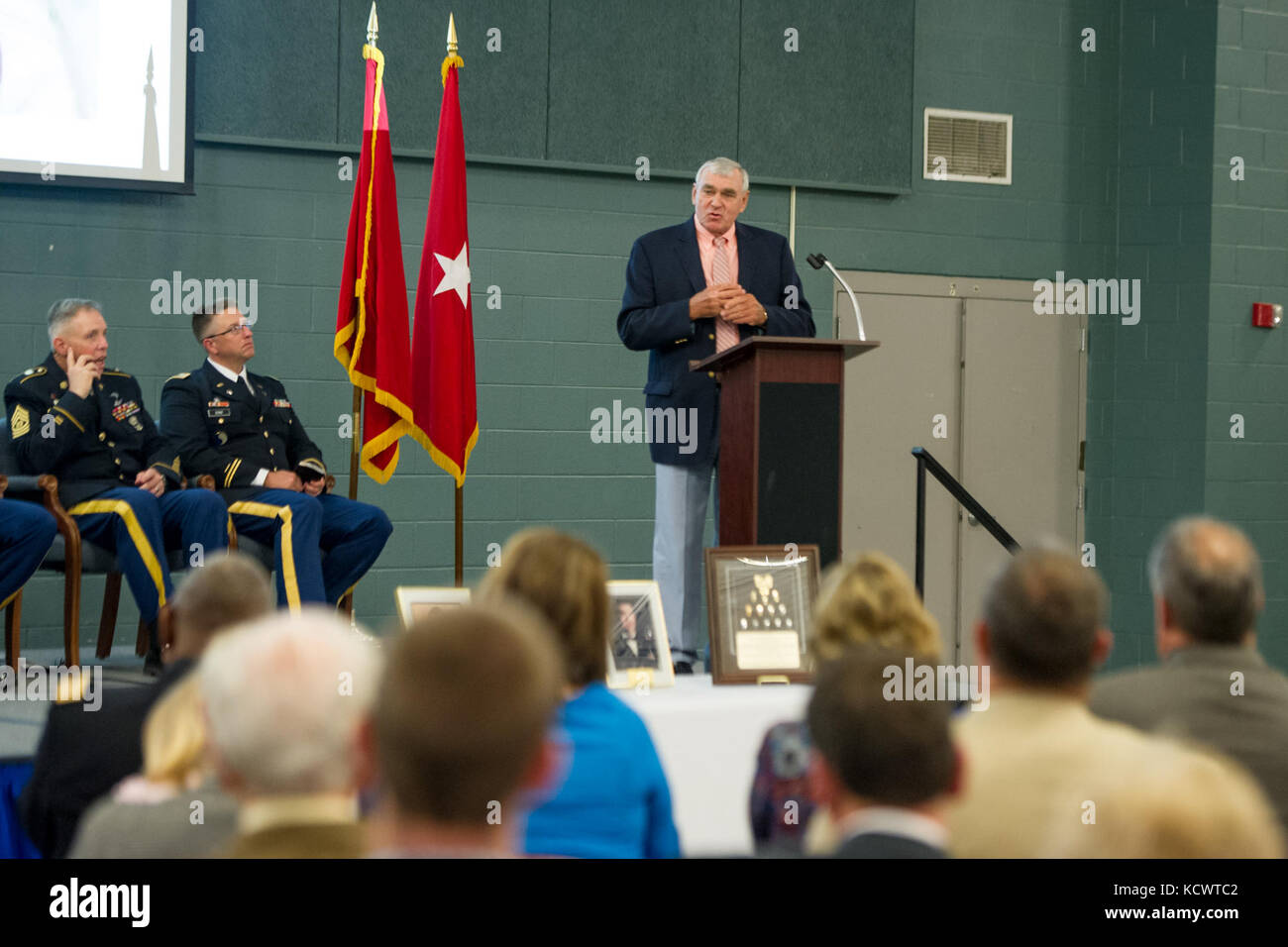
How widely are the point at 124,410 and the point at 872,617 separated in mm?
2791

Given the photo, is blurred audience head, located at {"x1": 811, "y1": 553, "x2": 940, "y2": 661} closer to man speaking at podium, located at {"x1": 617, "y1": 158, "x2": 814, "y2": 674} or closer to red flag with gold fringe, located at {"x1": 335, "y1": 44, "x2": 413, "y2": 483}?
man speaking at podium, located at {"x1": 617, "y1": 158, "x2": 814, "y2": 674}

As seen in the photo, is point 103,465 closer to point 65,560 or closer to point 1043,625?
point 65,560

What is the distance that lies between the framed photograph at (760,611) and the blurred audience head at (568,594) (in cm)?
146

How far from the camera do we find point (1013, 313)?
596 centimetres

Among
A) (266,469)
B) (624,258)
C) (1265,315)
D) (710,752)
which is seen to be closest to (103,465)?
(266,469)

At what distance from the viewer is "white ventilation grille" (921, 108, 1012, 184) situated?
5.80 metres

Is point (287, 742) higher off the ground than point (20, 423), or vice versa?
point (20, 423)

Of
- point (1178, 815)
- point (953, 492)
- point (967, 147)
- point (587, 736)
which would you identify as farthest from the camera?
point (967, 147)

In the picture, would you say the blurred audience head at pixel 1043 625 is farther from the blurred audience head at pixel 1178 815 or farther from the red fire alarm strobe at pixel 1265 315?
the red fire alarm strobe at pixel 1265 315

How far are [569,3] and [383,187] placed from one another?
1558 millimetres

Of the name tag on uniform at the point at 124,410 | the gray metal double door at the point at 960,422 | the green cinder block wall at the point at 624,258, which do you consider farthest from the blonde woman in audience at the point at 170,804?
the gray metal double door at the point at 960,422

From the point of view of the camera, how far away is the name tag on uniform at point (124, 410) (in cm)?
389

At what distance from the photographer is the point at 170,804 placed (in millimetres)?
1328
